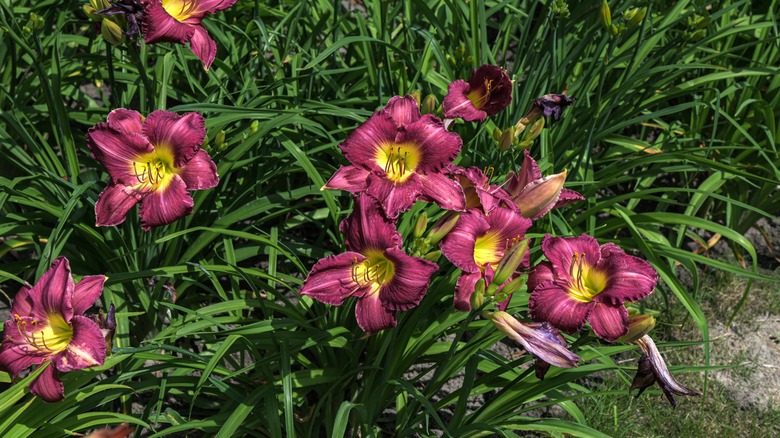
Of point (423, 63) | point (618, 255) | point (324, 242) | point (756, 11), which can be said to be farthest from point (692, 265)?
point (756, 11)

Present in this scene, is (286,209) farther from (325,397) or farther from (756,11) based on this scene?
(756,11)

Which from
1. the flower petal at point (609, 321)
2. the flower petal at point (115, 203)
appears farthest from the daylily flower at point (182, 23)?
the flower petal at point (609, 321)

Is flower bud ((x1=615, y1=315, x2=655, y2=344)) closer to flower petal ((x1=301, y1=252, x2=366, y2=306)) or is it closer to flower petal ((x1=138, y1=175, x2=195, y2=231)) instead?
flower petal ((x1=301, y1=252, x2=366, y2=306))

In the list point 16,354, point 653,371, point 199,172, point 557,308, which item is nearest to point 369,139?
point 199,172

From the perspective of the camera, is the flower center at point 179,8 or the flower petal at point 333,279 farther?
the flower center at point 179,8

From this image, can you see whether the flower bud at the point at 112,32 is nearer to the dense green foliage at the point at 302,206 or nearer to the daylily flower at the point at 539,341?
the dense green foliage at the point at 302,206

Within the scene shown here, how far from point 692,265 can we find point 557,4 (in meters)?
0.90

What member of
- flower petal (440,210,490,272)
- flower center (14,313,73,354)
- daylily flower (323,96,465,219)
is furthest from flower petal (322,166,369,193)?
flower center (14,313,73,354)

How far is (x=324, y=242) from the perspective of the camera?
9.92ft

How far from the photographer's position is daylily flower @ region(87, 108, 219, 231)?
188 cm

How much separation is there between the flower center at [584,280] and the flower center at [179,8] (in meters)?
1.18

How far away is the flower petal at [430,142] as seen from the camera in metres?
1.78

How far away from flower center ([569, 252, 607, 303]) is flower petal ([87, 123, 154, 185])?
104cm

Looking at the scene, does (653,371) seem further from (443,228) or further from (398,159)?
(398,159)
